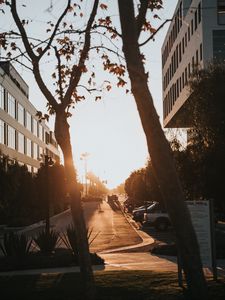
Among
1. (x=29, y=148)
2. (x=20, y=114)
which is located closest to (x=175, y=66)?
(x=20, y=114)

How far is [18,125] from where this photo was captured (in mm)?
77562

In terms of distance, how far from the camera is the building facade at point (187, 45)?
167 ft

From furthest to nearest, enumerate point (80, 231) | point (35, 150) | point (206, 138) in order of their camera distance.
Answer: point (35, 150), point (206, 138), point (80, 231)

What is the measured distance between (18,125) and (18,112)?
1.85 metres

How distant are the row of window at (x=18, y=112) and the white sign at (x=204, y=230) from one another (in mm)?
54027

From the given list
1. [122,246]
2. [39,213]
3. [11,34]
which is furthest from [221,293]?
[39,213]

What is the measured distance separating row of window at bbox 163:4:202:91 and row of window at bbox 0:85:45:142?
19889 millimetres

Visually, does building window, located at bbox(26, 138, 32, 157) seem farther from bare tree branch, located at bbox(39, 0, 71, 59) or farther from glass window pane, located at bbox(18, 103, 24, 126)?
bare tree branch, located at bbox(39, 0, 71, 59)

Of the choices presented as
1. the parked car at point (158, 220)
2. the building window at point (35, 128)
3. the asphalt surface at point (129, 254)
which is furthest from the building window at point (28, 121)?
the parked car at point (158, 220)

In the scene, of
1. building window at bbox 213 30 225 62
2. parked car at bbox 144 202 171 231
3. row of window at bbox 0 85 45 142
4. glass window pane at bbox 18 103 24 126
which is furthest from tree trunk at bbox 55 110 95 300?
glass window pane at bbox 18 103 24 126

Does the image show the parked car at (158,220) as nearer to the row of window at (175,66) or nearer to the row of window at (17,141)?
the row of window at (175,66)

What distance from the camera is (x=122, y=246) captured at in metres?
26.3

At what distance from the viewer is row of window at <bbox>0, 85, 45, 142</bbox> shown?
66.2 meters

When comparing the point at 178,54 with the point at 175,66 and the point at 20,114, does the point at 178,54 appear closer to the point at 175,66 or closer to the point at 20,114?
the point at 175,66
